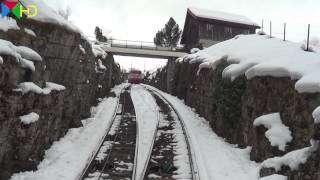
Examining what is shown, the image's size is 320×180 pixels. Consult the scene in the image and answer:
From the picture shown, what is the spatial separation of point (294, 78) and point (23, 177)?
9.37 meters

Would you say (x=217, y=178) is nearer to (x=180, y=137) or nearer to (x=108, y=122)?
(x=180, y=137)

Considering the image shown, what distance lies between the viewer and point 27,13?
17.0 metres

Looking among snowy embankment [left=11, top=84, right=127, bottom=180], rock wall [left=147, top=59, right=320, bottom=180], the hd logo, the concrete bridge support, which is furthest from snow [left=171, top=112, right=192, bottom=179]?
the concrete bridge support

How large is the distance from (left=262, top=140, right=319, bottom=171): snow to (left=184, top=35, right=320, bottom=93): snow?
1.99 meters

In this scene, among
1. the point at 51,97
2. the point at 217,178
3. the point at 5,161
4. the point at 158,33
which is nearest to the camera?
the point at 5,161

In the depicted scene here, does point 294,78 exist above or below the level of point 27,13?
below

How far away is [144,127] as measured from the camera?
2227 cm

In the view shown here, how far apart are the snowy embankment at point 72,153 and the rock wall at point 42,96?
0.34 m

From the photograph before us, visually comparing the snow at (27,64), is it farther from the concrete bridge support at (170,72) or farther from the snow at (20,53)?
the concrete bridge support at (170,72)

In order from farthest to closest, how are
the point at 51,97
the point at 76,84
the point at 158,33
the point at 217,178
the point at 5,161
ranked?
the point at 158,33
the point at 76,84
the point at 51,97
the point at 217,178
the point at 5,161

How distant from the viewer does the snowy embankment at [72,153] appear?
44.7ft

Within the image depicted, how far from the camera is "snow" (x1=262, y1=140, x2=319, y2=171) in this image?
10602mm

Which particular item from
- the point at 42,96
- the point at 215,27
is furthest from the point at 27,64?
the point at 215,27

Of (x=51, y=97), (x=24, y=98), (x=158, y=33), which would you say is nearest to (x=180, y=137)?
(x=51, y=97)
